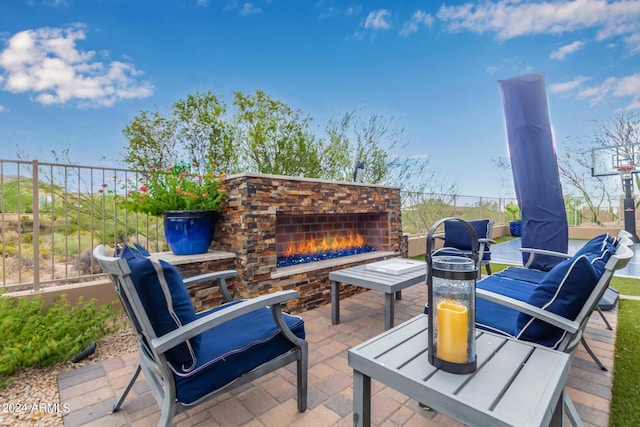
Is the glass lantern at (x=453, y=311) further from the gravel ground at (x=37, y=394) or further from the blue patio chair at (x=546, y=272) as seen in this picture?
the gravel ground at (x=37, y=394)

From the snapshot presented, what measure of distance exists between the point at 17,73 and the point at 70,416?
5.49 m

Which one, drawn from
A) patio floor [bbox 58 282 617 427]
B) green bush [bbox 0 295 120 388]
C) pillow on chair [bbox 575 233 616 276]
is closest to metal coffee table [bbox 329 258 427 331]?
patio floor [bbox 58 282 617 427]

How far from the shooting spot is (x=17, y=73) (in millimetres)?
4516

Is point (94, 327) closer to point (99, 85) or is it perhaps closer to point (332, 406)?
point (332, 406)

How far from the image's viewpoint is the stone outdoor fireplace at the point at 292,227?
304 cm

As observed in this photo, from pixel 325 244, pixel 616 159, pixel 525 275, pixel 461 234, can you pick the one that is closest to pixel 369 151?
pixel 461 234

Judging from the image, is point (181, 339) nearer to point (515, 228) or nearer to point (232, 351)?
point (232, 351)

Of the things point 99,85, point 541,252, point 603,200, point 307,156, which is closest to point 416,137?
point 307,156

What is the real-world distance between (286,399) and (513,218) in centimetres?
1281

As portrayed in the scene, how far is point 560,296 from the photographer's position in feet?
4.54

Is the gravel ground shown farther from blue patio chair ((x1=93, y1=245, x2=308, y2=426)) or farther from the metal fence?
the metal fence

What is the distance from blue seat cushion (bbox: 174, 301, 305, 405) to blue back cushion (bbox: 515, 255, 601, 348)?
1.24 metres

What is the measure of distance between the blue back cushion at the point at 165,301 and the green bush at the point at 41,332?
1541mm

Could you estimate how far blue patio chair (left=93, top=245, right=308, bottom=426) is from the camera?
1.20 metres
